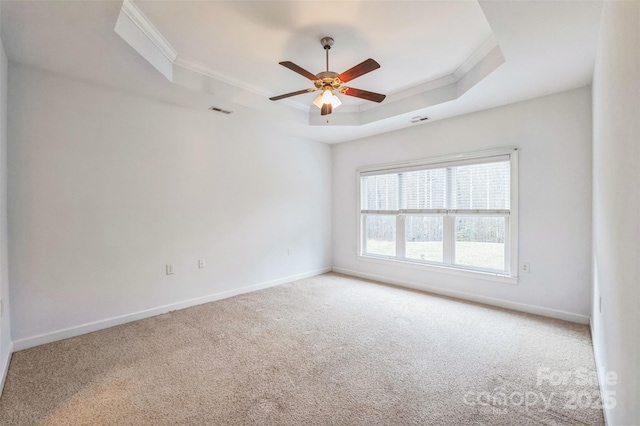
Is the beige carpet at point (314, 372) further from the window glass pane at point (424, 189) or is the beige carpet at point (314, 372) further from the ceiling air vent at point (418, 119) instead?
the ceiling air vent at point (418, 119)

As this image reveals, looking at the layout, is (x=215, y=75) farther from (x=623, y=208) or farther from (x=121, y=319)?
(x=623, y=208)

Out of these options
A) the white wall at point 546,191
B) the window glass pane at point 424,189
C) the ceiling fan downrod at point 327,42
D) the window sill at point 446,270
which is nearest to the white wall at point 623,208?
the white wall at point 546,191

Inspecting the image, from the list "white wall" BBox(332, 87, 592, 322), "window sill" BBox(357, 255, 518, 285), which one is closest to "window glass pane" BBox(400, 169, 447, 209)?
"white wall" BBox(332, 87, 592, 322)

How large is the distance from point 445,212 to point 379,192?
1215 millimetres

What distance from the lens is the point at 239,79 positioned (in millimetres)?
3271

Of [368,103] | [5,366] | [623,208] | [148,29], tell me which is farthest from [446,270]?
[5,366]

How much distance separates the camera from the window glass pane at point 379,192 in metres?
4.71

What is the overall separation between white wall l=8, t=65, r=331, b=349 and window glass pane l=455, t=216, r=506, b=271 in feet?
8.95

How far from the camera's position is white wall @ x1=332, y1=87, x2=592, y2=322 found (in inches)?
118

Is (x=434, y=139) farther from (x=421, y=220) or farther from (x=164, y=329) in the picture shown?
(x=164, y=329)

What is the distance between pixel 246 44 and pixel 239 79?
742 millimetres

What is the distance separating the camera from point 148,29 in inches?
91.2

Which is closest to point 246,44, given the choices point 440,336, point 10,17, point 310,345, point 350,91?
point 350,91

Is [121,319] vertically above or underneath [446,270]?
underneath
